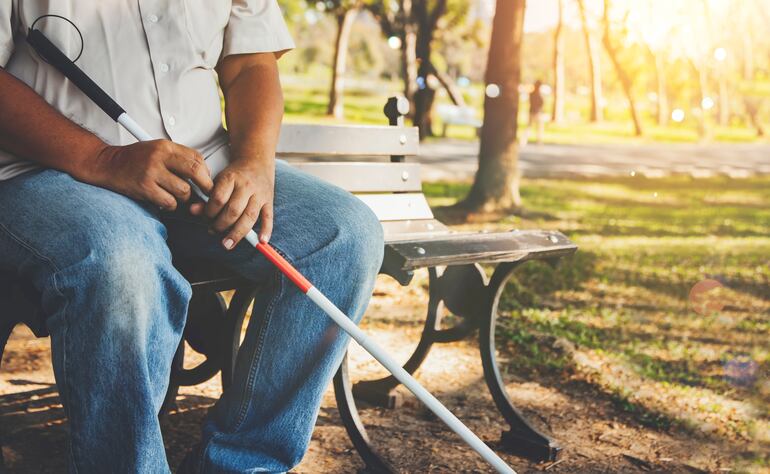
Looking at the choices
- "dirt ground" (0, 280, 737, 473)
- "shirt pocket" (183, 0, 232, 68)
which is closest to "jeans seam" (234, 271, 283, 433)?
"shirt pocket" (183, 0, 232, 68)

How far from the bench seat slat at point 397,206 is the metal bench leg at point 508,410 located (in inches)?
18.0

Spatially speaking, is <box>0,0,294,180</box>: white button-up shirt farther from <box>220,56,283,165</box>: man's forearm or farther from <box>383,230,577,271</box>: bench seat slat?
<box>383,230,577,271</box>: bench seat slat

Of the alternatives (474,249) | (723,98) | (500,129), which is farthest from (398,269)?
(723,98)

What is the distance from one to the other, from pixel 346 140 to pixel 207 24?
3.31 feet

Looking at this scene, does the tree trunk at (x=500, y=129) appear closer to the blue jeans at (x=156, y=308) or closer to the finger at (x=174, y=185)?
the blue jeans at (x=156, y=308)

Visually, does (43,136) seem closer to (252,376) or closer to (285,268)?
(285,268)

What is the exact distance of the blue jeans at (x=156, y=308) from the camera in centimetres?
191

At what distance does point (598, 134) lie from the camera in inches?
1438

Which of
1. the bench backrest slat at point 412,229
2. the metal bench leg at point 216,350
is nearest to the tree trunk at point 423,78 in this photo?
the bench backrest slat at point 412,229

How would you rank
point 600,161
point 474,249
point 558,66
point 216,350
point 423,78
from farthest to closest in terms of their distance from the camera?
1. point 558,66
2. point 600,161
3. point 423,78
4. point 216,350
5. point 474,249

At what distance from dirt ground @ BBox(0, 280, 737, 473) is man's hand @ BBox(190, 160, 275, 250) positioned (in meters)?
1.15

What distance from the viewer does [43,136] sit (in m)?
2.15

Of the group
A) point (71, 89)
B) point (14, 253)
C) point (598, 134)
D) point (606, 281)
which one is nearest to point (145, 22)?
point (71, 89)

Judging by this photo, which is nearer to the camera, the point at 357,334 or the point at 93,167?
the point at 93,167
